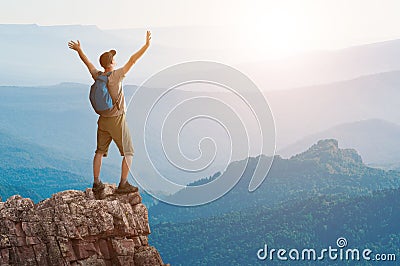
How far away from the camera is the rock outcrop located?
419 inches

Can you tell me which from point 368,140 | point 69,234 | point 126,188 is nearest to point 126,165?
point 126,188

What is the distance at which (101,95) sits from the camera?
11.1 m

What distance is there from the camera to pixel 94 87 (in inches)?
438

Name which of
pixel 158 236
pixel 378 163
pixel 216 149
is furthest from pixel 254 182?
pixel 378 163

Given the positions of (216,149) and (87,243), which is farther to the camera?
(216,149)

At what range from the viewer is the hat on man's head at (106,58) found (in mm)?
11164

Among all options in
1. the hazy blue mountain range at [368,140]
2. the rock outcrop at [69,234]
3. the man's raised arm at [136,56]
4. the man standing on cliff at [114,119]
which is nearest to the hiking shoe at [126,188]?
the man standing on cliff at [114,119]

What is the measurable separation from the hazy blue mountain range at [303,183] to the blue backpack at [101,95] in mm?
50141

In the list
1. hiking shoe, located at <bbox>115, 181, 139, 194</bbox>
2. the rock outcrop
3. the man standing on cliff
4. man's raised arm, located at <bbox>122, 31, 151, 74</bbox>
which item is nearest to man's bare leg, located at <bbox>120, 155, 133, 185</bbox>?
the man standing on cliff

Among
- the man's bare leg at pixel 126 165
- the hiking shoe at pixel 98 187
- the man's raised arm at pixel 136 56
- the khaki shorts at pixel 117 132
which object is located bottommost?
the hiking shoe at pixel 98 187

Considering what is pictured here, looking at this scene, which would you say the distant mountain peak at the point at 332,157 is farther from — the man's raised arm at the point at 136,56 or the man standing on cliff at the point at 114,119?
the man's raised arm at the point at 136,56

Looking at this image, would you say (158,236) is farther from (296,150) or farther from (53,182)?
(296,150)

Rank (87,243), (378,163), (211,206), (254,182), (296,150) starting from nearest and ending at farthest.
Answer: (87,243), (254,182), (211,206), (378,163), (296,150)

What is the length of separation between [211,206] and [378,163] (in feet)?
166
